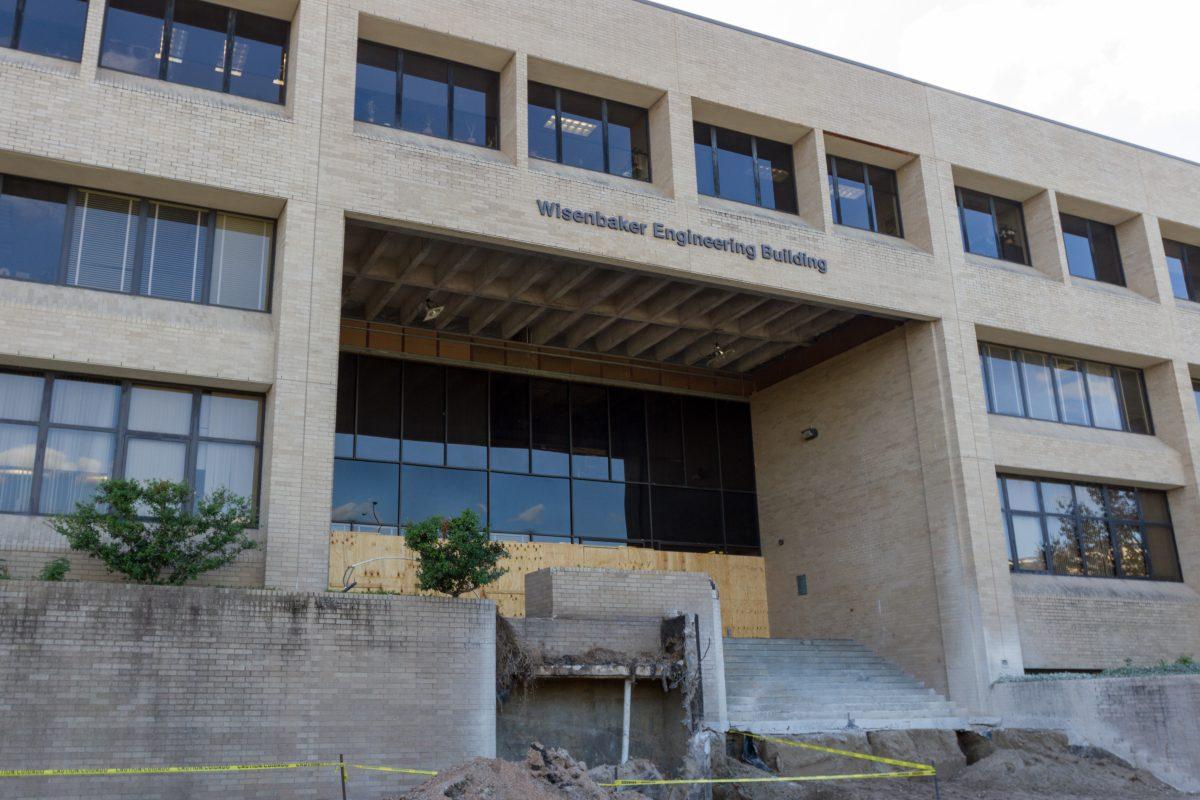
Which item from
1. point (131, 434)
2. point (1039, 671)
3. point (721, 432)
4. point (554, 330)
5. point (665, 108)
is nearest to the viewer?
point (131, 434)

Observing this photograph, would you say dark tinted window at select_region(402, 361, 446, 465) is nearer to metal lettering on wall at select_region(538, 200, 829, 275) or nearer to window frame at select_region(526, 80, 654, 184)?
window frame at select_region(526, 80, 654, 184)

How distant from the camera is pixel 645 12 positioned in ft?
75.6

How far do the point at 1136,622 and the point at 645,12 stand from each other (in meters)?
17.9

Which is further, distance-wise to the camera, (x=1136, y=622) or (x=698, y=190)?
A: (x=1136, y=622)

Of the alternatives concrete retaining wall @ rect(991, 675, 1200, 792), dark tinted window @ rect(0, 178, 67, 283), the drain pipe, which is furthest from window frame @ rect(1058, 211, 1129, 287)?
dark tinted window @ rect(0, 178, 67, 283)

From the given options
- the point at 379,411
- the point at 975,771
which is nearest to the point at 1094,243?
the point at 975,771

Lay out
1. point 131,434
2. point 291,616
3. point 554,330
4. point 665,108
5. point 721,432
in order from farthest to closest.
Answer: point 721,432
point 554,330
point 665,108
point 131,434
point 291,616

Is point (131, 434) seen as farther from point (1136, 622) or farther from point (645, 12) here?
point (1136, 622)

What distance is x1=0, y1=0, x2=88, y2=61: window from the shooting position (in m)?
17.8

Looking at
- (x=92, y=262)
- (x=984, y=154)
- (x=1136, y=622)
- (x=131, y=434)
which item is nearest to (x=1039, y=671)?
(x=1136, y=622)

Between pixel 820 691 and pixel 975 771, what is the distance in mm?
3460

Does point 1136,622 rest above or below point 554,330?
below

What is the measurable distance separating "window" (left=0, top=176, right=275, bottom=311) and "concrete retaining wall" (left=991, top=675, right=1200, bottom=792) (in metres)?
16.7

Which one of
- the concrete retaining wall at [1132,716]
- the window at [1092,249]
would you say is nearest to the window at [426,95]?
the concrete retaining wall at [1132,716]
